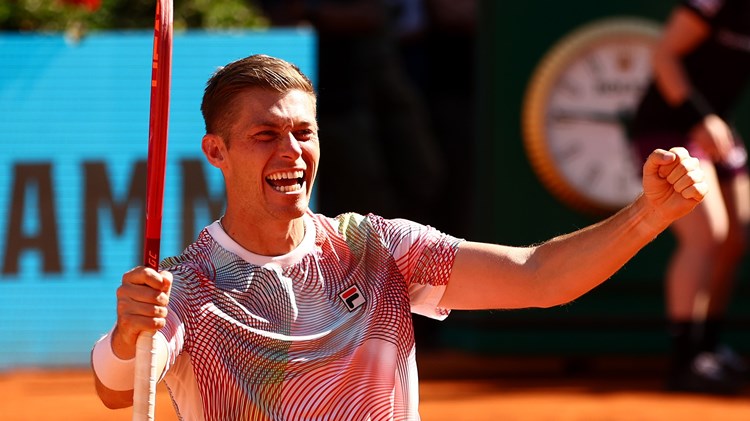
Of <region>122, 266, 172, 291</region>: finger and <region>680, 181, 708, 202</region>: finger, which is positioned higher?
<region>680, 181, 708, 202</region>: finger

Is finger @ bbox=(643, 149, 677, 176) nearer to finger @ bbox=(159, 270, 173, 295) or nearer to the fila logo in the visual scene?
the fila logo

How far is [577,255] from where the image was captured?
10.2 ft

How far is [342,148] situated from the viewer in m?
8.70

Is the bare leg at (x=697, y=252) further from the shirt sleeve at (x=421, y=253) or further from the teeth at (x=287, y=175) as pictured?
the teeth at (x=287, y=175)

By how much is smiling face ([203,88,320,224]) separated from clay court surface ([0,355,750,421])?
329 cm

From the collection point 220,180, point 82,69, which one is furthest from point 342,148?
point 82,69

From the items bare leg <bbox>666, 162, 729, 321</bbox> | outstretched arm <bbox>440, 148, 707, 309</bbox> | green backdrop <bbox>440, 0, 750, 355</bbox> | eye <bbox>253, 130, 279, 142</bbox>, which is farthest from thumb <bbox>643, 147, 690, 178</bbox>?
green backdrop <bbox>440, 0, 750, 355</bbox>

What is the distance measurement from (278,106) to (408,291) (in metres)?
0.52

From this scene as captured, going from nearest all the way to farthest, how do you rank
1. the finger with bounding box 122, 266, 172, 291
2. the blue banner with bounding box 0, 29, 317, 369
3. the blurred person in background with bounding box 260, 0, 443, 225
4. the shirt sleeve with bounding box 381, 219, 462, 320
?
1. the finger with bounding box 122, 266, 172, 291
2. the shirt sleeve with bounding box 381, 219, 462, 320
3. the blue banner with bounding box 0, 29, 317, 369
4. the blurred person in background with bounding box 260, 0, 443, 225

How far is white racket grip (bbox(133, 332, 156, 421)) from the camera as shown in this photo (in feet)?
9.05

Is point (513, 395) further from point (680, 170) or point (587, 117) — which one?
point (680, 170)

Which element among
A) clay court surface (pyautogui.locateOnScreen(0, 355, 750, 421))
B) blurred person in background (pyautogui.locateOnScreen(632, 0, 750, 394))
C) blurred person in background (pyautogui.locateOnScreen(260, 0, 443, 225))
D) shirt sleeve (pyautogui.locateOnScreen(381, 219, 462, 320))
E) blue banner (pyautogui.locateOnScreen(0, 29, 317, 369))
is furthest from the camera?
blurred person in background (pyautogui.locateOnScreen(260, 0, 443, 225))

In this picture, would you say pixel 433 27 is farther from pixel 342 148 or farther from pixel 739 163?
pixel 739 163

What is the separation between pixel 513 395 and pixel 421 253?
153 inches
